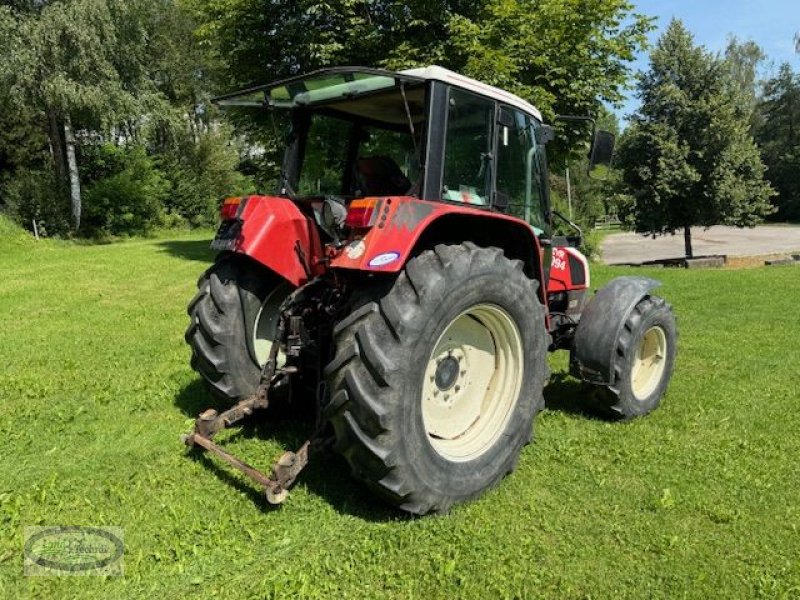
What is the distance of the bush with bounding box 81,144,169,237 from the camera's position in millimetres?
23438

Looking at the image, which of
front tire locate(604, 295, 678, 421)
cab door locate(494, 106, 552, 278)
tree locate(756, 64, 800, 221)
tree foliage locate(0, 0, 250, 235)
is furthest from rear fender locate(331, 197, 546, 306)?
tree locate(756, 64, 800, 221)

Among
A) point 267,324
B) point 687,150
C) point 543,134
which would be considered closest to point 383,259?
point 267,324

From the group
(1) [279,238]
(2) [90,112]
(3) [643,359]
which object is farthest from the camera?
(2) [90,112]

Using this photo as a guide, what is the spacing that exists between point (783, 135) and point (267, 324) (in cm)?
6031

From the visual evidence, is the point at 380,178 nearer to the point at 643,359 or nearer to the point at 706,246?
the point at 643,359

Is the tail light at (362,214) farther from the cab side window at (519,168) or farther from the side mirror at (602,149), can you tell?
the side mirror at (602,149)

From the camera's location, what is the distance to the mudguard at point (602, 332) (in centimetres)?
451

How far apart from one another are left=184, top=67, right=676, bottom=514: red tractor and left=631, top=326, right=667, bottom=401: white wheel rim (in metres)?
0.12

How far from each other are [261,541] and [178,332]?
17.2 ft

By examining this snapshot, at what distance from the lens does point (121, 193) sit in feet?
78.0

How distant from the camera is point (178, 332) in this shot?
7.84 meters

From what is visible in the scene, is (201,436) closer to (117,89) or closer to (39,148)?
(117,89)

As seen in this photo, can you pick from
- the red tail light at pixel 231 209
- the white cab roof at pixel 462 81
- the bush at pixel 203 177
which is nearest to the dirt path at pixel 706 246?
the bush at pixel 203 177

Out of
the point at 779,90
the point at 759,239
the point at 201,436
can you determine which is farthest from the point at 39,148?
the point at 779,90
